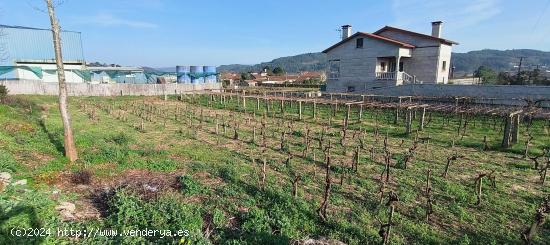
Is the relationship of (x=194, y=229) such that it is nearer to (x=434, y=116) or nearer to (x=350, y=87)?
(x=434, y=116)

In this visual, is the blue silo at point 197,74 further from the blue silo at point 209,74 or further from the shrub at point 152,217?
the shrub at point 152,217

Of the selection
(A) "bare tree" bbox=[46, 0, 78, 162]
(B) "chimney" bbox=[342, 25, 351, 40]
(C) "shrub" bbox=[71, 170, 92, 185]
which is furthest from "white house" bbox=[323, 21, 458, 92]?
(C) "shrub" bbox=[71, 170, 92, 185]

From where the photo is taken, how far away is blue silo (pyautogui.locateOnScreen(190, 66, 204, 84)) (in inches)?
1780

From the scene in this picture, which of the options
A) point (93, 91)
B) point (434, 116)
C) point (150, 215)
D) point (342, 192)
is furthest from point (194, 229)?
point (93, 91)

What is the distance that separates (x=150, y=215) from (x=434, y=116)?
19.9 metres

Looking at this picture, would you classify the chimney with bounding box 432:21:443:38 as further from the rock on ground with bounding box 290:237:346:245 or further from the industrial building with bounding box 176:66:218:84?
the rock on ground with bounding box 290:237:346:245

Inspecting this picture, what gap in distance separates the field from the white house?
16.1 meters

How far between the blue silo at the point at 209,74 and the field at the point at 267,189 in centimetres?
3198

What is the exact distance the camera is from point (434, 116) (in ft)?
69.4

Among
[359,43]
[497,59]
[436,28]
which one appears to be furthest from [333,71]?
[497,59]

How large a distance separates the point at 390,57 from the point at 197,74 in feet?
85.9

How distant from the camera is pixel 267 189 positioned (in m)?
7.86

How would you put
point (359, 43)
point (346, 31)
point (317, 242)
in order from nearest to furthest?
point (317, 242) → point (359, 43) → point (346, 31)

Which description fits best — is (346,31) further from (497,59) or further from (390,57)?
(497,59)
